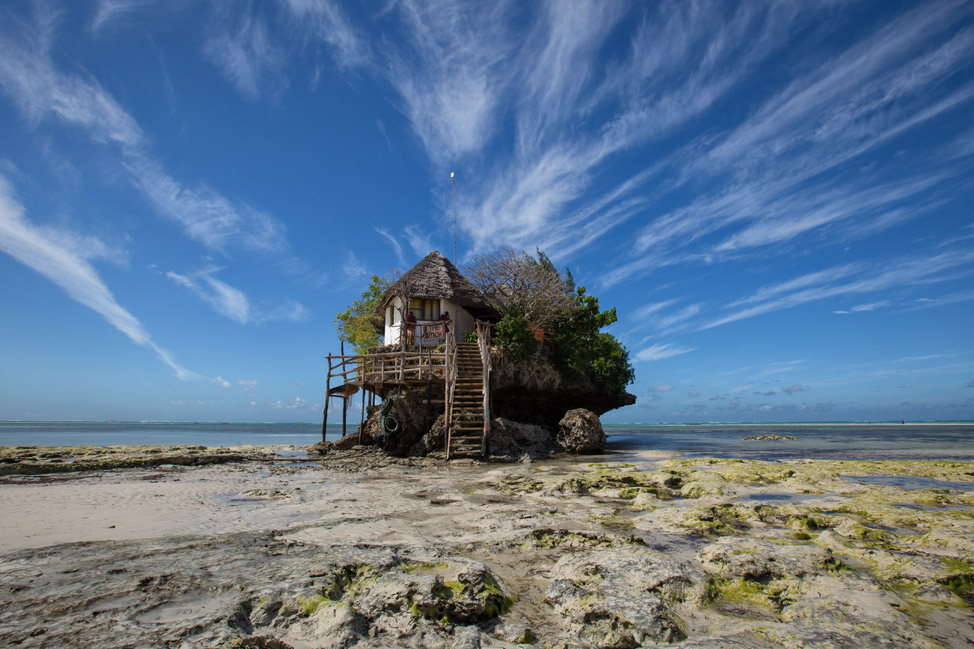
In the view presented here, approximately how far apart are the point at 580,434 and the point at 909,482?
10.3 metres

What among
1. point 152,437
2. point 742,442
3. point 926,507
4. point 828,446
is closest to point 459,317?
point 926,507

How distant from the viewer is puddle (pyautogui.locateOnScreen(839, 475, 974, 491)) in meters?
8.70

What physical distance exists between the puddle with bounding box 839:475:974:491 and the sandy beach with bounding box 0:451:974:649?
0.90 metres

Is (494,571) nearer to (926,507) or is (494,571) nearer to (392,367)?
(926,507)

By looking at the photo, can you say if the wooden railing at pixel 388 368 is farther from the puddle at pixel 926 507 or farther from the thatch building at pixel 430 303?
the puddle at pixel 926 507

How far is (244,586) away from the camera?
337 centimetres

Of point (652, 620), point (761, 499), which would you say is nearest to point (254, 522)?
point (652, 620)

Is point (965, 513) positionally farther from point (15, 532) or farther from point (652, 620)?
point (15, 532)

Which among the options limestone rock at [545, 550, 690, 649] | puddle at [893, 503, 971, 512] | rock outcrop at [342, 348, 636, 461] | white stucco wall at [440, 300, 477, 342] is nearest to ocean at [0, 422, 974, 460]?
rock outcrop at [342, 348, 636, 461]

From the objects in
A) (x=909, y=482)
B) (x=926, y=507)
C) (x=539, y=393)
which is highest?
(x=539, y=393)

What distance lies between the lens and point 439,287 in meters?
22.2

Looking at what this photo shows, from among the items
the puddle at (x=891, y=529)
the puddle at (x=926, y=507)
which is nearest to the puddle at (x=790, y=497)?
the puddle at (x=926, y=507)

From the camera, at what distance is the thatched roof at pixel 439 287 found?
2198 cm

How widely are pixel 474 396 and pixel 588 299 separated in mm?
9348
